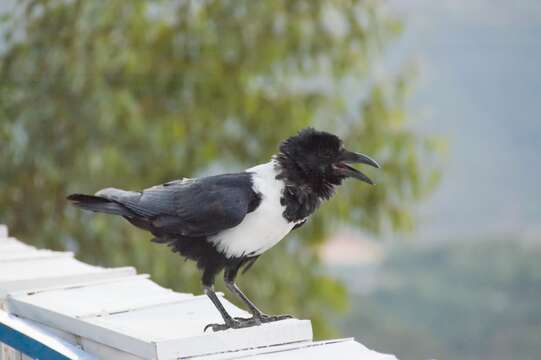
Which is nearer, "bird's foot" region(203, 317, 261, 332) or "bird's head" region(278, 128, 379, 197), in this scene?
"bird's foot" region(203, 317, 261, 332)

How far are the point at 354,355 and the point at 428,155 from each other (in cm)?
557

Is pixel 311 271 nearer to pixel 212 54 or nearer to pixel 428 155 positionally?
pixel 428 155

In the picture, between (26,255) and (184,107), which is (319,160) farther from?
(184,107)

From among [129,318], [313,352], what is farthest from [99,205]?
[313,352]

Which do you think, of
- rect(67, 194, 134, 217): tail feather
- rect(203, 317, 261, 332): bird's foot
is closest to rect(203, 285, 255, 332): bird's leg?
rect(203, 317, 261, 332): bird's foot

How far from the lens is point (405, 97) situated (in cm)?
705

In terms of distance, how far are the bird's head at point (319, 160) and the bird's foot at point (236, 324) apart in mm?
313

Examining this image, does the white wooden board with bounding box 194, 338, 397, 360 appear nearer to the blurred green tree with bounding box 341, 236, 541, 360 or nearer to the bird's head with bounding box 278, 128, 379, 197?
the bird's head with bounding box 278, 128, 379, 197

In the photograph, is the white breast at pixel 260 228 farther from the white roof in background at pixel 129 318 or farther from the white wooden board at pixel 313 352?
the white wooden board at pixel 313 352

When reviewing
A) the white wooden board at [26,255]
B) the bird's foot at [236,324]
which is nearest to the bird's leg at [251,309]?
the bird's foot at [236,324]

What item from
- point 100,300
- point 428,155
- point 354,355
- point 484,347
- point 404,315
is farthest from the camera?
point 404,315

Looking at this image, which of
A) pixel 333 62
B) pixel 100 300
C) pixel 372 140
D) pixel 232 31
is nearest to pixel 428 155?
pixel 372 140

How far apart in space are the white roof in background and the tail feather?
0.14m

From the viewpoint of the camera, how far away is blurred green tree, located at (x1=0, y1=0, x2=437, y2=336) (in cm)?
645
